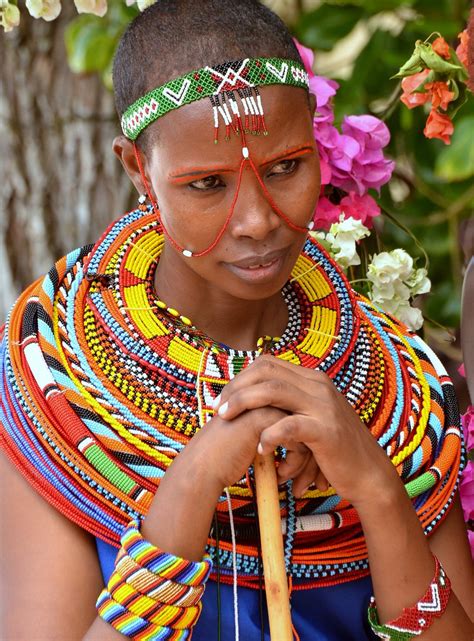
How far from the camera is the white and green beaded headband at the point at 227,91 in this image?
2242mm

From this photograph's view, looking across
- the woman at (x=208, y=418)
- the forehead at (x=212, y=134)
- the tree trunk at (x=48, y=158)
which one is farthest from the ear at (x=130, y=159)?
the tree trunk at (x=48, y=158)

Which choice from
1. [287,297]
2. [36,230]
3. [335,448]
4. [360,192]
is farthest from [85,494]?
[36,230]

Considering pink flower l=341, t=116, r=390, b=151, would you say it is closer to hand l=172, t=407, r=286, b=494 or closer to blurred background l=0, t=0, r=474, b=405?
hand l=172, t=407, r=286, b=494

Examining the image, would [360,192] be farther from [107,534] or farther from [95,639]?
[95,639]

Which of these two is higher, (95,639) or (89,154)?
(89,154)

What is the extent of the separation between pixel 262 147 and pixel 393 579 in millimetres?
916

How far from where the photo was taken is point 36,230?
5055 millimetres

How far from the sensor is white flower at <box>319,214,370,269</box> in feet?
10.3

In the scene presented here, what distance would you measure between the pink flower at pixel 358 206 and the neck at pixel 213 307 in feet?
2.31

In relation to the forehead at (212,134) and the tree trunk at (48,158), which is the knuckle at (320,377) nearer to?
the forehead at (212,134)

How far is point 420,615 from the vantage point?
2.27m

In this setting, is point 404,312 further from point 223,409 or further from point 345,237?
point 223,409

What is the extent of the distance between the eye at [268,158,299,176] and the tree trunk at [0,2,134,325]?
111 inches

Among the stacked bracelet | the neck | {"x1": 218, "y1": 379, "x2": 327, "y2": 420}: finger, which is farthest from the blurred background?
the stacked bracelet
